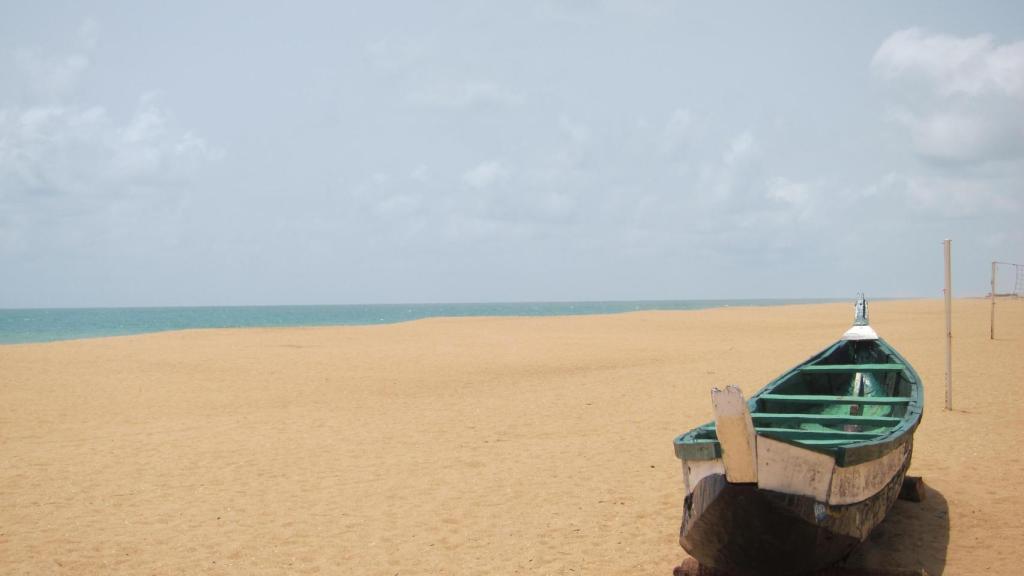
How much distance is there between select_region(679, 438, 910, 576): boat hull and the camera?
4953mm

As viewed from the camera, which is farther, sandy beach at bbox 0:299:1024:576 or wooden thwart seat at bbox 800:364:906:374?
wooden thwart seat at bbox 800:364:906:374

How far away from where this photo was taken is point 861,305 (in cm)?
1146

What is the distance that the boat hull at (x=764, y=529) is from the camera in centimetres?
495

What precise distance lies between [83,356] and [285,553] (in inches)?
857

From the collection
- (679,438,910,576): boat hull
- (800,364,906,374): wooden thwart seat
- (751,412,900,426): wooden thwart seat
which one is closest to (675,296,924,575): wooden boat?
(679,438,910,576): boat hull

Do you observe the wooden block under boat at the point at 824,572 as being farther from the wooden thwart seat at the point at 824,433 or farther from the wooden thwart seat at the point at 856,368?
the wooden thwart seat at the point at 856,368

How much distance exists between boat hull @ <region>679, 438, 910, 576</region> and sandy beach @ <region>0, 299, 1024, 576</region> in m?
1.04

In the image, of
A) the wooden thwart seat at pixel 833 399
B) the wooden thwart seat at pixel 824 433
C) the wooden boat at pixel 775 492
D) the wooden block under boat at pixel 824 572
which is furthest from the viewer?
the wooden thwart seat at pixel 833 399

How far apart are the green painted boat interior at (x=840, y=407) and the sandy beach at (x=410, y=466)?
1.01 metres

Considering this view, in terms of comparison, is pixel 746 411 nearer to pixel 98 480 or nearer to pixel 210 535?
pixel 210 535

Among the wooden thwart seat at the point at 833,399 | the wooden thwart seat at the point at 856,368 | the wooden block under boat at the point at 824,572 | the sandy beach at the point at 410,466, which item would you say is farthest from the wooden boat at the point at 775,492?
the wooden thwart seat at the point at 856,368

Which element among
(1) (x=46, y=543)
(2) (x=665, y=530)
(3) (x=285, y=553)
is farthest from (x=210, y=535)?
(2) (x=665, y=530)

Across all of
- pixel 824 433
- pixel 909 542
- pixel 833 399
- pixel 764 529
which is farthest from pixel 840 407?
pixel 764 529

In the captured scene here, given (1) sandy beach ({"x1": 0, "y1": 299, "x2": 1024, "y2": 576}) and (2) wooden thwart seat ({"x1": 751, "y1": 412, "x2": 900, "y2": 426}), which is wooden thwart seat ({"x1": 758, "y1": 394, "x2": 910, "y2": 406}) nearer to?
(2) wooden thwart seat ({"x1": 751, "y1": 412, "x2": 900, "y2": 426})
